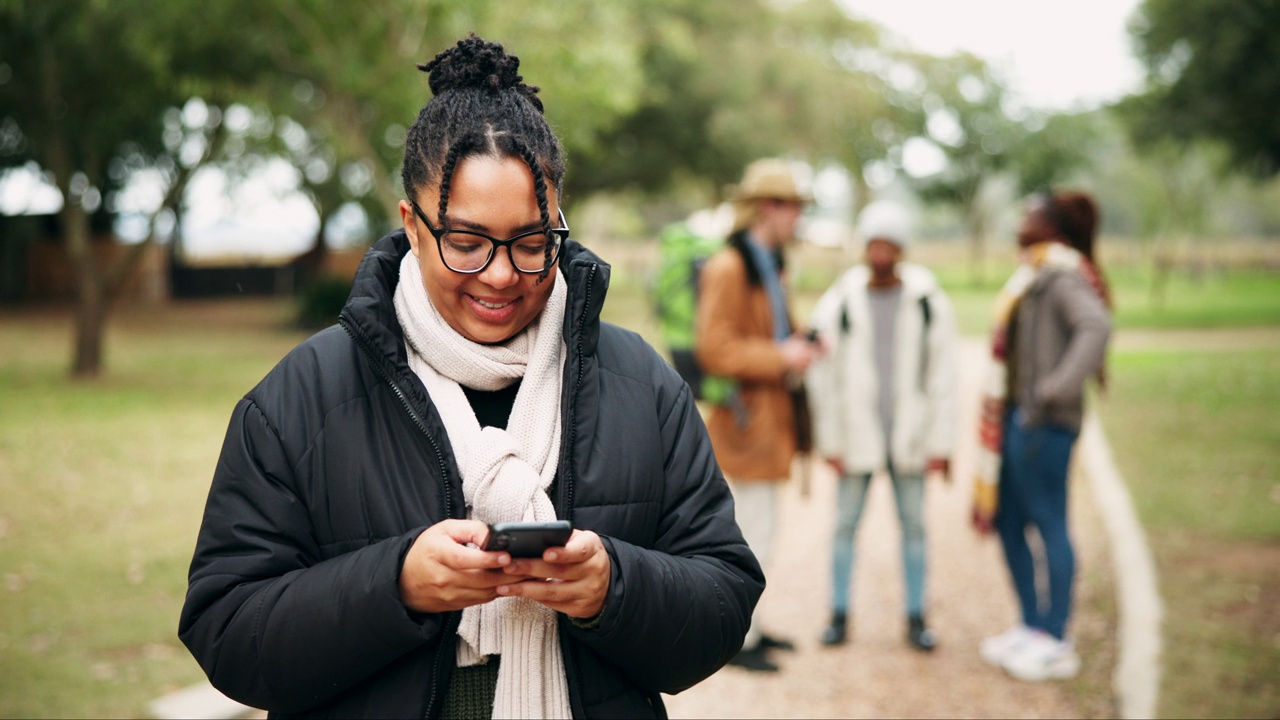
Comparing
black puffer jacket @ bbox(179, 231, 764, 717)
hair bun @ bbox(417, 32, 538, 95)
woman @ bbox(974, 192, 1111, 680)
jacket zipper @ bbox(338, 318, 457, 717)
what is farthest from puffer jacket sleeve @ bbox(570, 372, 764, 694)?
woman @ bbox(974, 192, 1111, 680)

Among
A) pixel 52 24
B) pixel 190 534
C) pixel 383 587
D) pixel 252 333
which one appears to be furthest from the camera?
pixel 252 333

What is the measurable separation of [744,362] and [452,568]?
3653 millimetres

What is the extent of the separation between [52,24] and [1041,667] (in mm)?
14727

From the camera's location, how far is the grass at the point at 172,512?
16.7ft

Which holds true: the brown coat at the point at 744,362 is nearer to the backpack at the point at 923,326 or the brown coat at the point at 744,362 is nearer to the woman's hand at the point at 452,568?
the backpack at the point at 923,326

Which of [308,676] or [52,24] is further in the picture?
[52,24]

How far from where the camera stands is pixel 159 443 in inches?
445

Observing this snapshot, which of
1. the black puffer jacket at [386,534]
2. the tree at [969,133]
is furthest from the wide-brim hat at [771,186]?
the tree at [969,133]

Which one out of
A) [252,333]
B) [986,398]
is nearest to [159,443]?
[986,398]

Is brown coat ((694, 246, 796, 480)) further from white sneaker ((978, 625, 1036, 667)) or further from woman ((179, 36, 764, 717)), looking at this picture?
woman ((179, 36, 764, 717))

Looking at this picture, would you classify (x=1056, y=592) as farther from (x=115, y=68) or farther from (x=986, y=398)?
(x=115, y=68)

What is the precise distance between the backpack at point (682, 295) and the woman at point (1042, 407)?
1.50 meters

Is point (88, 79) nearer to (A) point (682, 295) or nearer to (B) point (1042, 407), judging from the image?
(A) point (682, 295)

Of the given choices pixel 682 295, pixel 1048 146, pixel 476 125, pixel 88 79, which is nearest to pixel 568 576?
pixel 476 125
